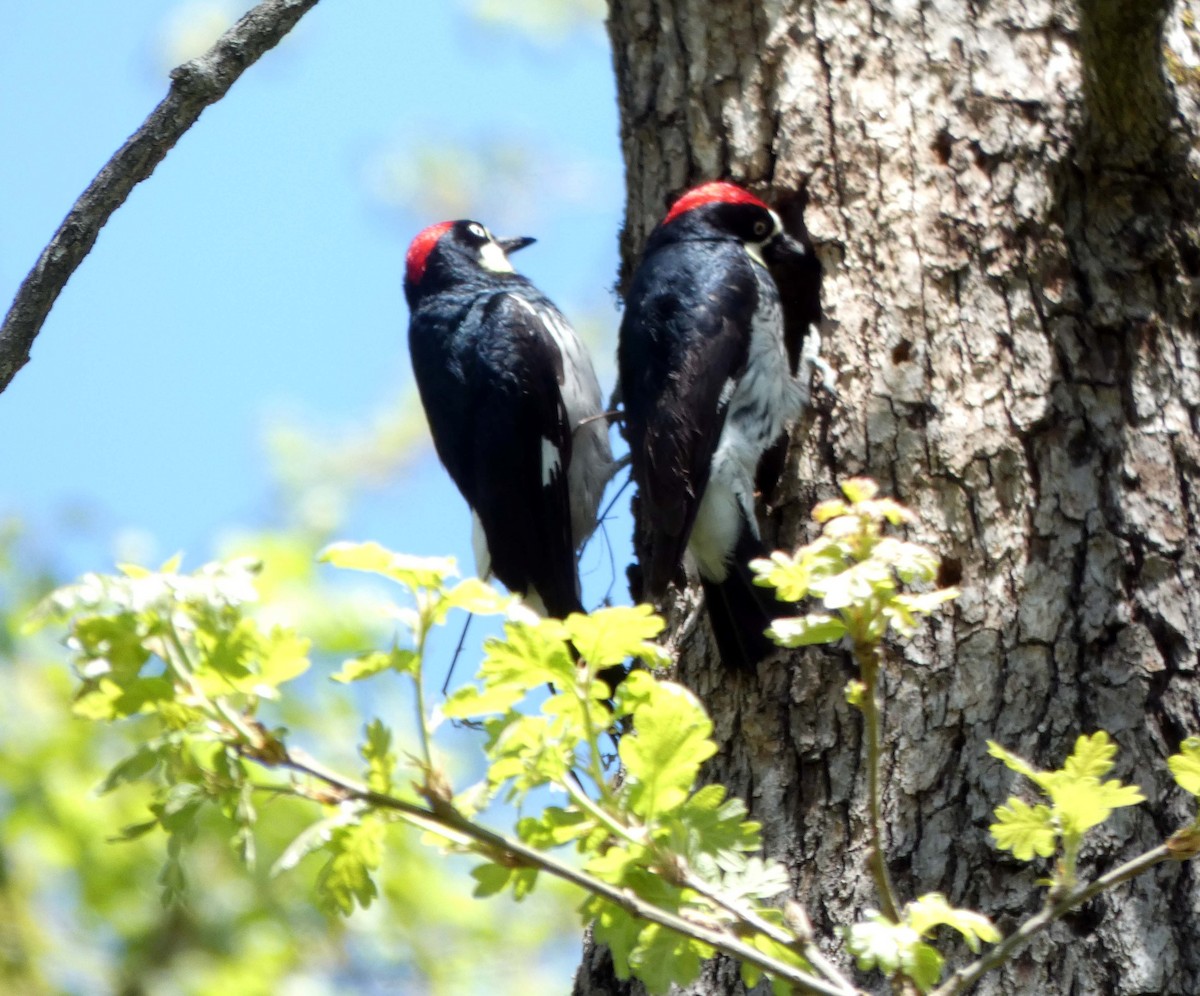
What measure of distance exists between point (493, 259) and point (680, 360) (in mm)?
1435

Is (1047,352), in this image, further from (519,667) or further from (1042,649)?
(519,667)

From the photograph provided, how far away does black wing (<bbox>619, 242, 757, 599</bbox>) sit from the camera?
10.2ft

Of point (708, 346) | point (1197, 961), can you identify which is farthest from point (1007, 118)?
point (1197, 961)

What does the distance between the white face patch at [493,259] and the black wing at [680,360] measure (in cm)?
110

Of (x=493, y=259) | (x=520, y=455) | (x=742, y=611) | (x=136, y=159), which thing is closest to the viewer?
(x=136, y=159)

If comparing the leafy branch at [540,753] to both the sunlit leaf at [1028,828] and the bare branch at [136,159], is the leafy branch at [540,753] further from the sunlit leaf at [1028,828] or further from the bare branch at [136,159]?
the bare branch at [136,159]

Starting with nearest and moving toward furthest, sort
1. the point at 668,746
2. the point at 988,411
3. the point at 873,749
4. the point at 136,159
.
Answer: the point at 668,746 → the point at 873,749 → the point at 136,159 → the point at 988,411

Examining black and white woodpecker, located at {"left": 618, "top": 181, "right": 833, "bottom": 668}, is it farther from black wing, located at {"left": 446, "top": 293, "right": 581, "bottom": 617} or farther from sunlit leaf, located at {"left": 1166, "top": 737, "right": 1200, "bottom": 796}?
sunlit leaf, located at {"left": 1166, "top": 737, "right": 1200, "bottom": 796}

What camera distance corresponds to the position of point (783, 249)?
10.5ft

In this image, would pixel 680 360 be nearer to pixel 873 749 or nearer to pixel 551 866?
pixel 873 749

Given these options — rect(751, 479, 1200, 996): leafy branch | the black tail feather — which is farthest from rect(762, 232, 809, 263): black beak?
rect(751, 479, 1200, 996): leafy branch

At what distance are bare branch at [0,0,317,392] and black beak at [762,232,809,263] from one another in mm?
1236

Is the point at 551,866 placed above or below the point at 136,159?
below

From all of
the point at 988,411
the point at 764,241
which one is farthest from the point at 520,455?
the point at 988,411
